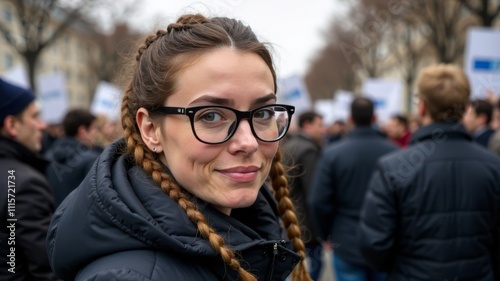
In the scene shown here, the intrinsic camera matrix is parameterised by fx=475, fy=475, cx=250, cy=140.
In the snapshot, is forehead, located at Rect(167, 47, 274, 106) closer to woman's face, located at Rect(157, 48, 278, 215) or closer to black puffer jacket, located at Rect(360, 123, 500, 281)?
woman's face, located at Rect(157, 48, 278, 215)

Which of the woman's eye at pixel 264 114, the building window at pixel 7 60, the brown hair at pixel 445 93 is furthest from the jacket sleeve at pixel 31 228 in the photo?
the building window at pixel 7 60

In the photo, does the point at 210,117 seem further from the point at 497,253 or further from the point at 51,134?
the point at 51,134

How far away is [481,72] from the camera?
17.1 feet

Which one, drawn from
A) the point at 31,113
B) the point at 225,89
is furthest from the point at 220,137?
the point at 31,113

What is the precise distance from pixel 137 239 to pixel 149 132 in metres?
0.36

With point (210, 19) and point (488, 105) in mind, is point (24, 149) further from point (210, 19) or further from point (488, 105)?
point (488, 105)

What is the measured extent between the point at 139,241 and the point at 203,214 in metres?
0.22

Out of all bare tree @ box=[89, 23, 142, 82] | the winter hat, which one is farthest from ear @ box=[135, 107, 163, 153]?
bare tree @ box=[89, 23, 142, 82]

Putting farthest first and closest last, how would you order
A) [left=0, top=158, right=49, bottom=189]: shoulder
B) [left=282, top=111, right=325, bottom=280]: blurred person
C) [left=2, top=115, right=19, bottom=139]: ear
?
[left=282, top=111, right=325, bottom=280]: blurred person, [left=2, top=115, right=19, bottom=139]: ear, [left=0, top=158, right=49, bottom=189]: shoulder

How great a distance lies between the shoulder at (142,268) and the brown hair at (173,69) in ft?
0.30

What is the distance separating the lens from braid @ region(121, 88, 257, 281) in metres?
1.26

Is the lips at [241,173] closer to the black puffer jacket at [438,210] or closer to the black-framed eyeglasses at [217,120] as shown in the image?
the black-framed eyeglasses at [217,120]

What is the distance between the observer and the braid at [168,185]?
4.13 feet

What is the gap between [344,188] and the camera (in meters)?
4.75
